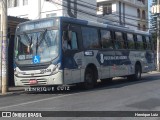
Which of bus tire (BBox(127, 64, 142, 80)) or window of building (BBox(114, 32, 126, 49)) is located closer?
window of building (BBox(114, 32, 126, 49))

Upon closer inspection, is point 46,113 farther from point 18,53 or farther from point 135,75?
point 135,75

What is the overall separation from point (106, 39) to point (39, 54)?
4.80 m

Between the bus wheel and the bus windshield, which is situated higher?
the bus windshield

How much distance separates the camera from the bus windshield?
15258 mm

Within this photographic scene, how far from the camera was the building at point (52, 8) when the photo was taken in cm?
4431

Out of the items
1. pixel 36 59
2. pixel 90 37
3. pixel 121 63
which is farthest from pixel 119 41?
pixel 36 59

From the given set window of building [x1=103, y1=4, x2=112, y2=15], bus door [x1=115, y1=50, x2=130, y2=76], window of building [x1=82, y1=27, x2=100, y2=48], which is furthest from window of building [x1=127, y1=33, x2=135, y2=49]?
window of building [x1=103, y1=4, x2=112, y2=15]

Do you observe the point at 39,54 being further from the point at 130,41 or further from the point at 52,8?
the point at 52,8

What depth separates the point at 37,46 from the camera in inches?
614

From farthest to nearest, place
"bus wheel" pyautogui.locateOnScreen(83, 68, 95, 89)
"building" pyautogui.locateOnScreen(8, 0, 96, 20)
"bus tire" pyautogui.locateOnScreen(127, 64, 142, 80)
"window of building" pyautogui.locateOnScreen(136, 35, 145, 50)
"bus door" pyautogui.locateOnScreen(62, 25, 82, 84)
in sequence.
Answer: "building" pyautogui.locateOnScreen(8, 0, 96, 20) < "window of building" pyautogui.locateOnScreen(136, 35, 145, 50) < "bus tire" pyautogui.locateOnScreen(127, 64, 142, 80) < "bus wheel" pyautogui.locateOnScreen(83, 68, 95, 89) < "bus door" pyautogui.locateOnScreen(62, 25, 82, 84)

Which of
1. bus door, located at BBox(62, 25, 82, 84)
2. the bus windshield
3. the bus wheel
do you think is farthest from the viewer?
the bus wheel

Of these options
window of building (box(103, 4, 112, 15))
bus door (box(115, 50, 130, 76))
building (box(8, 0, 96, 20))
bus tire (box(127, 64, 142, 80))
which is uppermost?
window of building (box(103, 4, 112, 15))

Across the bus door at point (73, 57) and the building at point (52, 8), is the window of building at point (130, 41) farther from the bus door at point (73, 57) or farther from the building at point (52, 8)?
the building at point (52, 8)

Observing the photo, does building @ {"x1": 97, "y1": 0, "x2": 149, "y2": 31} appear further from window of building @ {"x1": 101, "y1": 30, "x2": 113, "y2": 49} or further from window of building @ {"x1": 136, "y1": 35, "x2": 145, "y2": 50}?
window of building @ {"x1": 101, "y1": 30, "x2": 113, "y2": 49}
